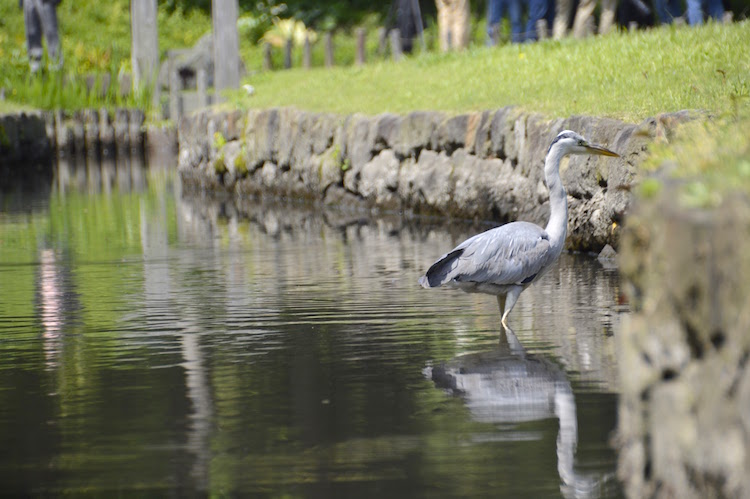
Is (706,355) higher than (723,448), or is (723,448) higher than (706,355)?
(706,355)

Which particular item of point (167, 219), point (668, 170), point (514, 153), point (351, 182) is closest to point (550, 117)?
point (514, 153)

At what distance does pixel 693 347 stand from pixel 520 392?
7.69 feet

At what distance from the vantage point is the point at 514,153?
11680 mm

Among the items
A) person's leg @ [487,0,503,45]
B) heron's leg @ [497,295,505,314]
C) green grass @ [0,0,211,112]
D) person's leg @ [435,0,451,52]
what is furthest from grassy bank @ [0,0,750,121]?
green grass @ [0,0,211,112]

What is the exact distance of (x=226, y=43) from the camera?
1950 centimetres

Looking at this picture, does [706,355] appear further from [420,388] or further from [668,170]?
[420,388]

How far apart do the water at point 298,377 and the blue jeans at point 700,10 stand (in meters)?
4.98

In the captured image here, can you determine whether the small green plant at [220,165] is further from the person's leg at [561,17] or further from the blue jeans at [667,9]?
the blue jeans at [667,9]

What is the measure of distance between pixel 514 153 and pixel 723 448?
8292 millimetres

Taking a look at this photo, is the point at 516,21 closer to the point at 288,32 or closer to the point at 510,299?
the point at 510,299

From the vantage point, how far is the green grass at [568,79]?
10.5 meters

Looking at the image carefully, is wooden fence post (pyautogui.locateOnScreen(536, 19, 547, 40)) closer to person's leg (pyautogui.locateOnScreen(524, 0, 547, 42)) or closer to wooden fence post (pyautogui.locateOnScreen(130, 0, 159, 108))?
person's leg (pyautogui.locateOnScreen(524, 0, 547, 42))

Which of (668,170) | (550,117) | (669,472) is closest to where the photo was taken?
(669,472)

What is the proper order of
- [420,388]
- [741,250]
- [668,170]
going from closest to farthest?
[741,250]
[668,170]
[420,388]
